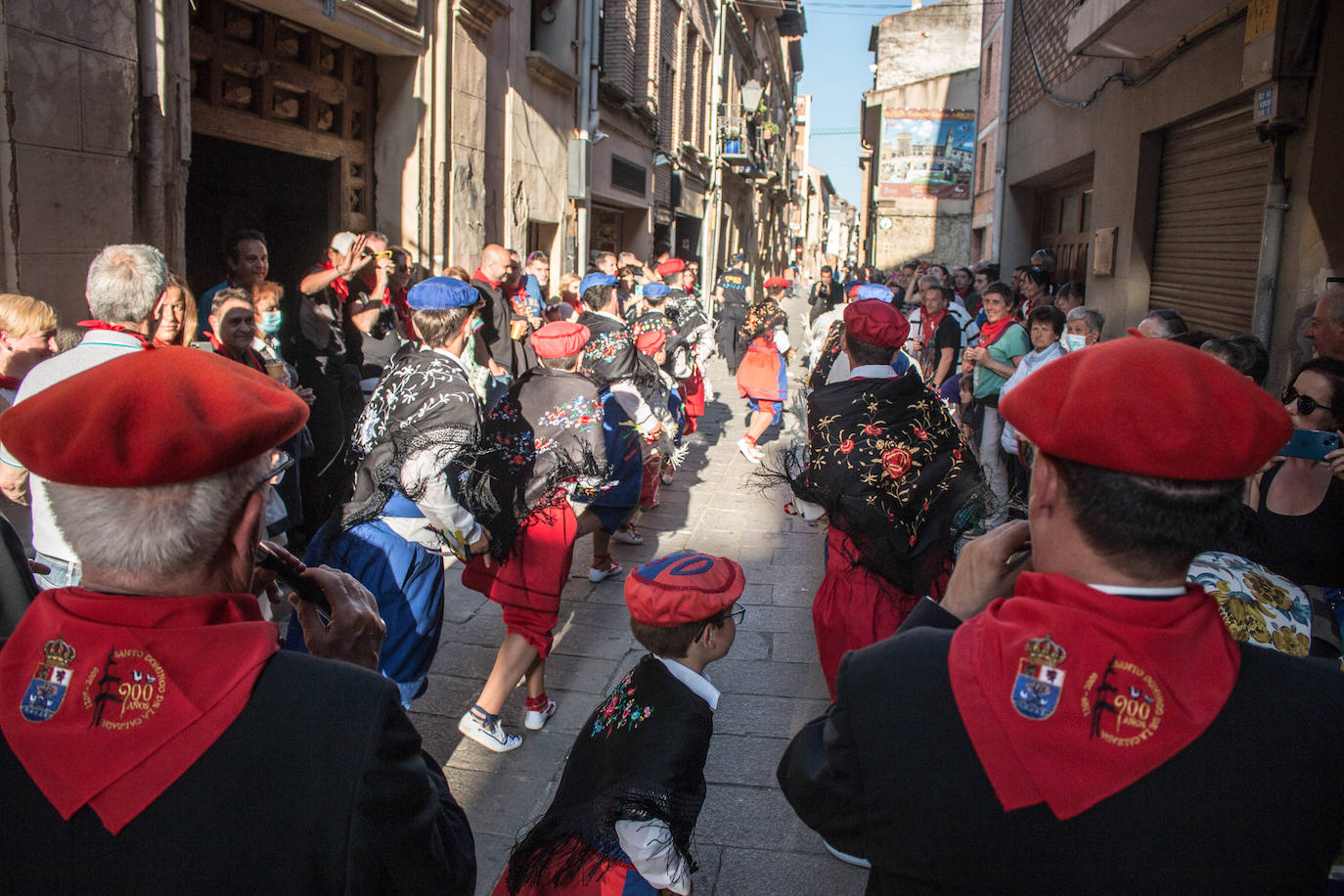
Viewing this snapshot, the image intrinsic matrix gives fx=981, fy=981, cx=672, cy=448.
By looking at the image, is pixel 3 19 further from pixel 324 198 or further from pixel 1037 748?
pixel 1037 748

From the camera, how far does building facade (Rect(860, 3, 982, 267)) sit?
25.5 meters

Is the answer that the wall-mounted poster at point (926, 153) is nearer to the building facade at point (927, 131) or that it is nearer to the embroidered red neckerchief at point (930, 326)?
the building facade at point (927, 131)

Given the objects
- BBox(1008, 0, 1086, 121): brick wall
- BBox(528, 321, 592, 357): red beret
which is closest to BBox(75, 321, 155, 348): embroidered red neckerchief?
BBox(528, 321, 592, 357): red beret

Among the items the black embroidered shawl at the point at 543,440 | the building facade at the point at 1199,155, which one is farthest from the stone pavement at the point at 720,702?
the building facade at the point at 1199,155

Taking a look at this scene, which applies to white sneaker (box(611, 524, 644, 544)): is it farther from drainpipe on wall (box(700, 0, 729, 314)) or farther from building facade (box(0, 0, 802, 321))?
drainpipe on wall (box(700, 0, 729, 314))

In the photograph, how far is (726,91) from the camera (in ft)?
86.6

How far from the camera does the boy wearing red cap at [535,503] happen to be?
384 centimetres

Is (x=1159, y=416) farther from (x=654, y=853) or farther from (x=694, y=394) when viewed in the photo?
(x=694, y=394)

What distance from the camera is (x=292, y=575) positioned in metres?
1.62

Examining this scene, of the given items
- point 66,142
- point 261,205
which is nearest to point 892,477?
point 66,142

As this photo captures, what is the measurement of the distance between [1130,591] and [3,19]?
5350 mm

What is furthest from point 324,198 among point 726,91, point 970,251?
point 726,91

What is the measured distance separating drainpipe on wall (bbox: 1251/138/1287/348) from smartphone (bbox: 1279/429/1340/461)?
11.3ft

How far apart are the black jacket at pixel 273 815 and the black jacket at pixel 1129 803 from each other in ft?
2.10
